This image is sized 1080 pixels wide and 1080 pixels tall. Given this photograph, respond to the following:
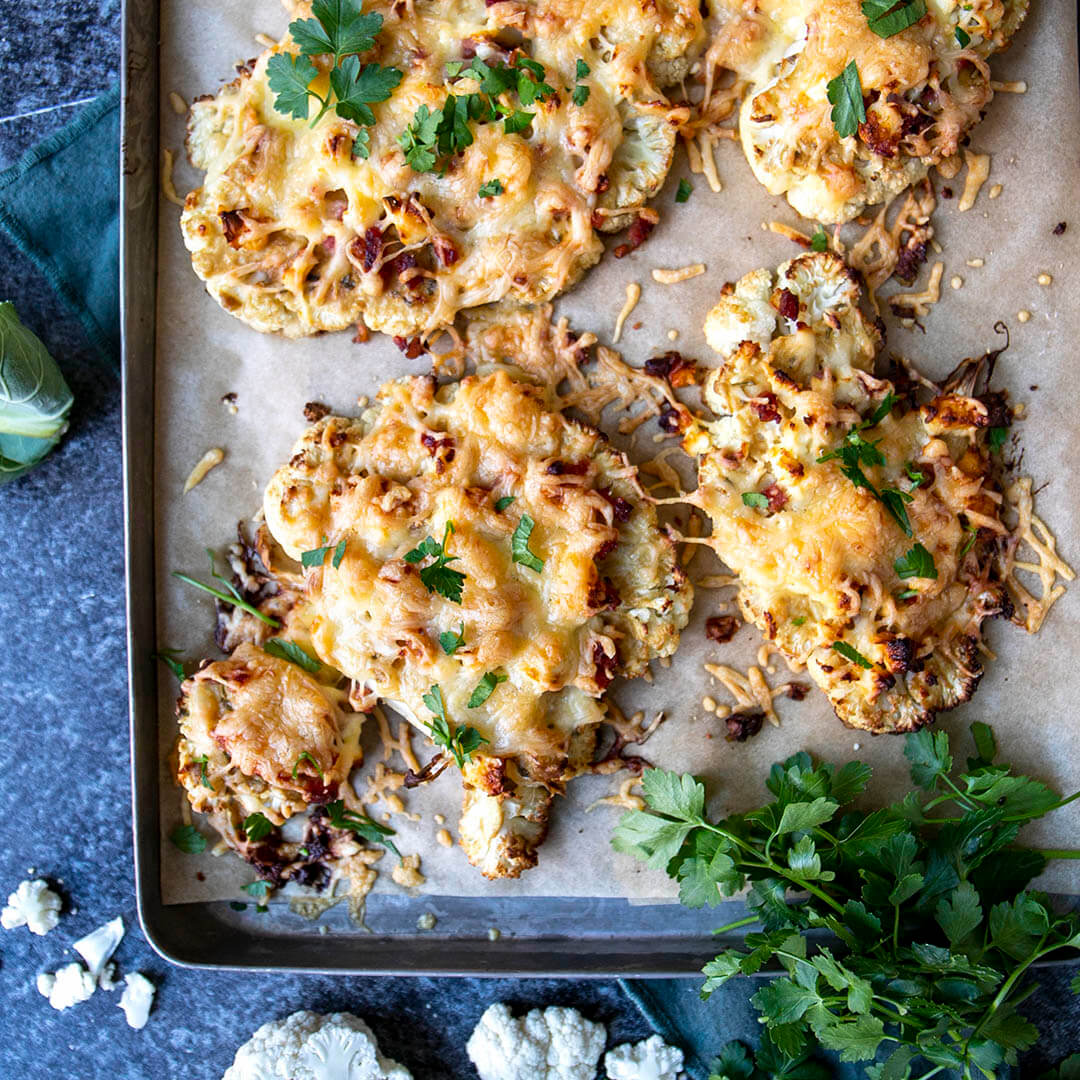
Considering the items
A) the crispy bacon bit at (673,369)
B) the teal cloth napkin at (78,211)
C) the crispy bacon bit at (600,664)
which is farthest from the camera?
the teal cloth napkin at (78,211)

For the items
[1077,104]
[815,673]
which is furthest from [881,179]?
[815,673]

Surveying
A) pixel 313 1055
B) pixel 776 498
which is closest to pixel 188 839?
pixel 313 1055

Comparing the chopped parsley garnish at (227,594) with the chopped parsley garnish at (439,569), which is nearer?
the chopped parsley garnish at (439,569)

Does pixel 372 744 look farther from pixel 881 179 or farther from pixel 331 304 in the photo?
pixel 881 179

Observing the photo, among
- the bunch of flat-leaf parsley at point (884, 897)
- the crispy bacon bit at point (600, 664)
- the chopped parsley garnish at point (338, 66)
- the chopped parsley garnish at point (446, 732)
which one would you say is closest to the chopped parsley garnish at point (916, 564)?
the bunch of flat-leaf parsley at point (884, 897)

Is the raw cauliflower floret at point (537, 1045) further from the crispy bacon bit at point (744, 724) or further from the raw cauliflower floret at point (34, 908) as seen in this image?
the raw cauliflower floret at point (34, 908)

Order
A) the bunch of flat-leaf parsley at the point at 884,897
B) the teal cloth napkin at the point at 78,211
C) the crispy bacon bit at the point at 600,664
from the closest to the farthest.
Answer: the bunch of flat-leaf parsley at the point at 884,897 → the crispy bacon bit at the point at 600,664 → the teal cloth napkin at the point at 78,211

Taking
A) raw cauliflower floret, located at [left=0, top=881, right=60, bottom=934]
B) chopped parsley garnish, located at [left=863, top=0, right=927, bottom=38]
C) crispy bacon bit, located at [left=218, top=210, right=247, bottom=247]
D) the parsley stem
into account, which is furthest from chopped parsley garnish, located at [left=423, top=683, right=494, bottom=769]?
chopped parsley garnish, located at [left=863, top=0, right=927, bottom=38]
